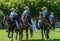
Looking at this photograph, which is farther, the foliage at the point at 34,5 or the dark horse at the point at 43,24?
the foliage at the point at 34,5

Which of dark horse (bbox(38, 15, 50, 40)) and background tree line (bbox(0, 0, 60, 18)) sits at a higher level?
background tree line (bbox(0, 0, 60, 18))

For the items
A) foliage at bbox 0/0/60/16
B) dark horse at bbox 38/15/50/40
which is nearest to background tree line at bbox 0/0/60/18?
foliage at bbox 0/0/60/16

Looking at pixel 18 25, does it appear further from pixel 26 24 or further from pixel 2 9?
pixel 2 9

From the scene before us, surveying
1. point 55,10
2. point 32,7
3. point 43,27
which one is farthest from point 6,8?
point 43,27

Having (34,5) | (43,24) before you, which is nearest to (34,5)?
(34,5)

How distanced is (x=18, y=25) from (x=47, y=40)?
2.53 m

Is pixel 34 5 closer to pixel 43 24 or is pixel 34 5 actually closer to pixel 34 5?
pixel 34 5

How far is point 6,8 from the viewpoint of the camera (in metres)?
54.2

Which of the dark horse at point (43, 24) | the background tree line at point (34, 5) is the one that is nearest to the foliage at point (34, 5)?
the background tree line at point (34, 5)

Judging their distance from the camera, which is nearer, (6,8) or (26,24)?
(26,24)

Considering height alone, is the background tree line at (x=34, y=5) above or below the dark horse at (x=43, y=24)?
above

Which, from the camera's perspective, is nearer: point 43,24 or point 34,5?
point 43,24

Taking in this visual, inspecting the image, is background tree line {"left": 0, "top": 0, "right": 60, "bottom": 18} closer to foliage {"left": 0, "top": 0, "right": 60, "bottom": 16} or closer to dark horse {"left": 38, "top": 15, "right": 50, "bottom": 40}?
foliage {"left": 0, "top": 0, "right": 60, "bottom": 16}

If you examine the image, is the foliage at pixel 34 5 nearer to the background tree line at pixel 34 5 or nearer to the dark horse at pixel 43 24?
the background tree line at pixel 34 5
